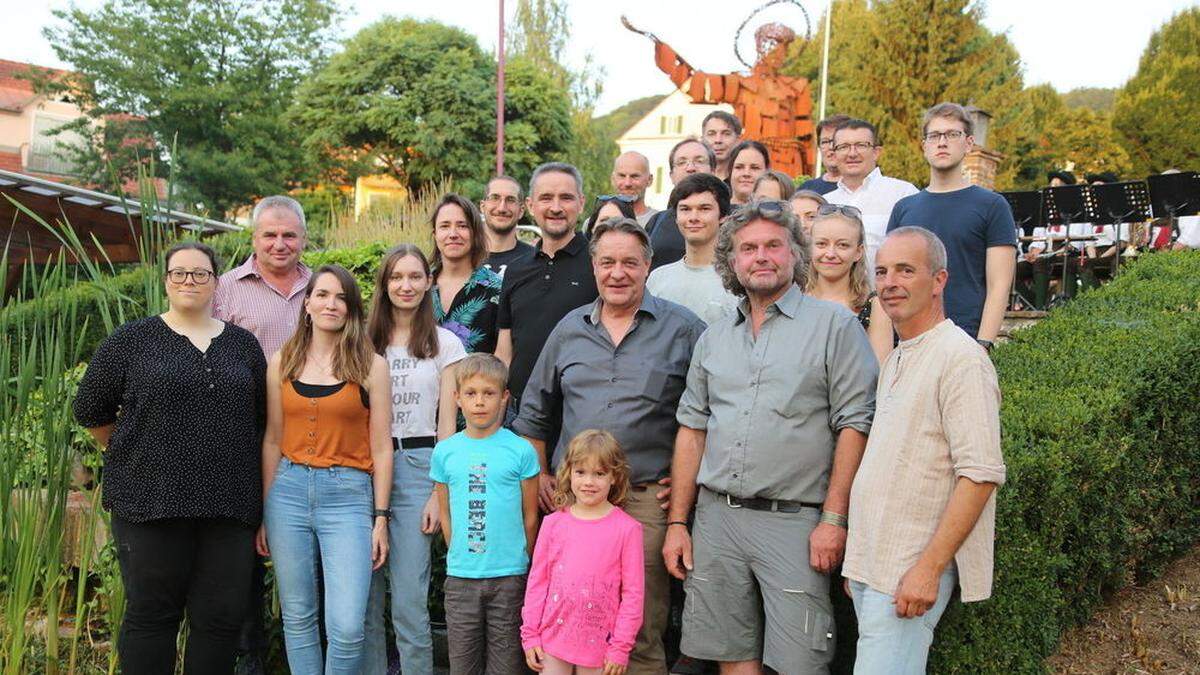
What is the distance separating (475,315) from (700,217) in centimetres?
112

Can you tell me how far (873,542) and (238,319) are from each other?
2.78m

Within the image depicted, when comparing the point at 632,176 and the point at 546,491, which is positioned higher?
the point at 632,176

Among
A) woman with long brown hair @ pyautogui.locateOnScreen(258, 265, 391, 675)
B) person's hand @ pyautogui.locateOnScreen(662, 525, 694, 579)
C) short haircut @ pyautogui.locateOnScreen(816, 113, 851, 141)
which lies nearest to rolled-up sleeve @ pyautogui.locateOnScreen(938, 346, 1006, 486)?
person's hand @ pyautogui.locateOnScreen(662, 525, 694, 579)

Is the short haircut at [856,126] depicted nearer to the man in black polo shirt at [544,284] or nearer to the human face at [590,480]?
the man in black polo shirt at [544,284]

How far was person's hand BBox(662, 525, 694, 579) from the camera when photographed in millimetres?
3275

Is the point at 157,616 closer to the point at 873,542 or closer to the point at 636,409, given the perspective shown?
the point at 636,409

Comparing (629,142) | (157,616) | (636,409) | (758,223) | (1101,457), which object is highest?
(629,142)

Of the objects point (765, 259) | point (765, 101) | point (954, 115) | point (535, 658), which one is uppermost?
point (765, 101)

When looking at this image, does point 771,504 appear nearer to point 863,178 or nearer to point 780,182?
point 780,182

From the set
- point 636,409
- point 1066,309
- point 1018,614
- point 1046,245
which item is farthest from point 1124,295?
point 1046,245

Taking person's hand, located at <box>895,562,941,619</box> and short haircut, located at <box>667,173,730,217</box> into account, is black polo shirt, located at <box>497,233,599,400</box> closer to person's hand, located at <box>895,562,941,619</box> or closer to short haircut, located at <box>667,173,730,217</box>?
short haircut, located at <box>667,173,730,217</box>

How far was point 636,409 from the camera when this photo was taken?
3410mm

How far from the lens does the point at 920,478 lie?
2.67m

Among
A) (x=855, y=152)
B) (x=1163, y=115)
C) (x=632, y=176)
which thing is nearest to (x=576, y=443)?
(x=632, y=176)
